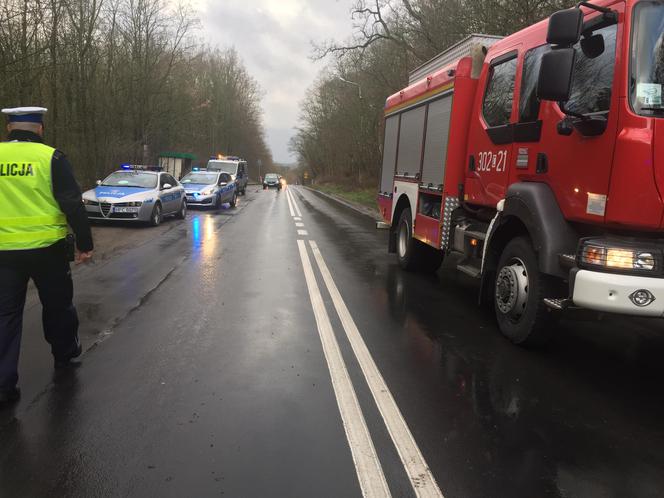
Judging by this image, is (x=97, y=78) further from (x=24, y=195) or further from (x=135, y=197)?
(x=24, y=195)

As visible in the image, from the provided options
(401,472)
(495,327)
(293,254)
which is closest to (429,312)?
(495,327)

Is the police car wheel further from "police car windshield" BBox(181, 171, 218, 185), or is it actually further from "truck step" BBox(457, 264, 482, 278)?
"truck step" BBox(457, 264, 482, 278)

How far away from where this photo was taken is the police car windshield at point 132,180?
15.5m

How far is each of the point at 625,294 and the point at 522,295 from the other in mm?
1271

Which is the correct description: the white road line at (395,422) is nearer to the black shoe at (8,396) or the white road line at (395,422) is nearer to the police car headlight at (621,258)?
the police car headlight at (621,258)

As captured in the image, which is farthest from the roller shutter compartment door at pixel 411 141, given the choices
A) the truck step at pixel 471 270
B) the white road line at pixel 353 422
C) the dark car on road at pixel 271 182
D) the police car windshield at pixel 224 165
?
the dark car on road at pixel 271 182

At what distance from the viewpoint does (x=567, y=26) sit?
393 centimetres

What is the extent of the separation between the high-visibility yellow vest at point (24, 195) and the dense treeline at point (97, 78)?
895 cm

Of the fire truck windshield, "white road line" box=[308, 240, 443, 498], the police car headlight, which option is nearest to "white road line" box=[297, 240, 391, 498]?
"white road line" box=[308, 240, 443, 498]

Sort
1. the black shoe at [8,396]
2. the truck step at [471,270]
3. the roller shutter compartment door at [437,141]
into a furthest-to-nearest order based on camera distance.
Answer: the roller shutter compartment door at [437,141]
the truck step at [471,270]
the black shoe at [8,396]

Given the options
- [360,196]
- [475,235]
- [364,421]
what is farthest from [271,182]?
[364,421]

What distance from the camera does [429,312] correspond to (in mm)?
6465

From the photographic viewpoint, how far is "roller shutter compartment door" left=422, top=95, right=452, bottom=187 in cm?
710

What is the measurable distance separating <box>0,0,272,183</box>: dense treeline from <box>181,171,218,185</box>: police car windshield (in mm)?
3470
